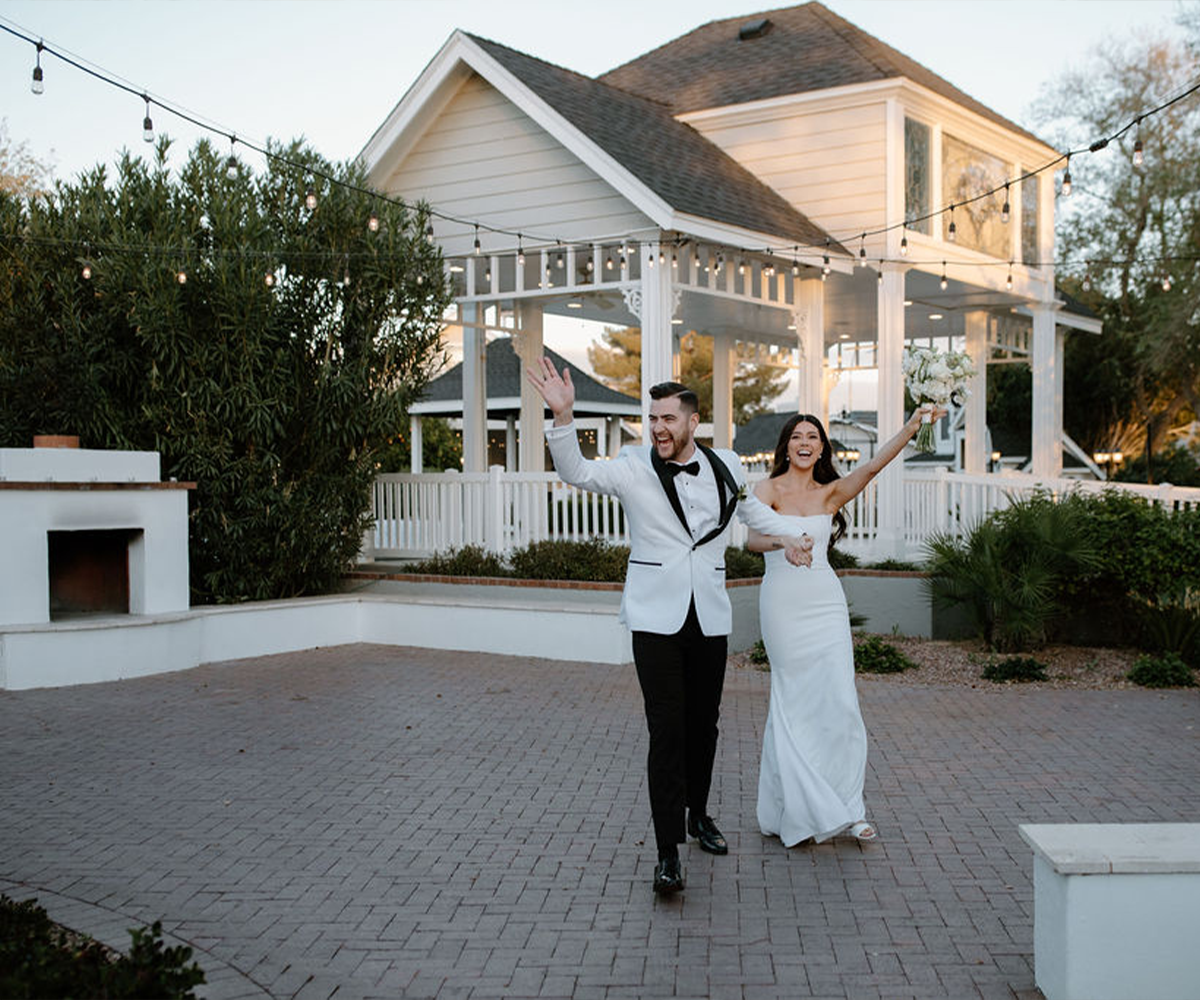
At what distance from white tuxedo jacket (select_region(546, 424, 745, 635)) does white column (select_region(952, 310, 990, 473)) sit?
52.1ft

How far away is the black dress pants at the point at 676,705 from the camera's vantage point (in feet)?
17.4

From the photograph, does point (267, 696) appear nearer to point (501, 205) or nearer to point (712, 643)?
point (712, 643)

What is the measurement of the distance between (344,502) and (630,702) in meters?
5.01

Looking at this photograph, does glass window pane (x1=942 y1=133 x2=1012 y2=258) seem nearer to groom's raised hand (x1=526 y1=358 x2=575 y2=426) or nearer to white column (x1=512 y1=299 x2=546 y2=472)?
white column (x1=512 y1=299 x2=546 y2=472)

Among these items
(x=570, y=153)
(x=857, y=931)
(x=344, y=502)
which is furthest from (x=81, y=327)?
(x=857, y=931)

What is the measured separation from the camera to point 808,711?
5953 millimetres

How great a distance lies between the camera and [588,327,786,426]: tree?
55750 mm

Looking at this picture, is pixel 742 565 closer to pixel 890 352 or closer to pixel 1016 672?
pixel 1016 672

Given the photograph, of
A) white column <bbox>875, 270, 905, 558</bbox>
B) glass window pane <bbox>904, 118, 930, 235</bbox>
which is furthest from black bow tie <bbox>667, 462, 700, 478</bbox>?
glass window pane <bbox>904, 118, 930, 235</bbox>

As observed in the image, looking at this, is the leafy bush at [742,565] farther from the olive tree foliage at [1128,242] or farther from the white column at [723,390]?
the olive tree foliage at [1128,242]

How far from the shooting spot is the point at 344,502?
13.7m

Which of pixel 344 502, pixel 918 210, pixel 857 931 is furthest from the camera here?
pixel 918 210

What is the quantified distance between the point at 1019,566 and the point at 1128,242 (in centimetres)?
2388

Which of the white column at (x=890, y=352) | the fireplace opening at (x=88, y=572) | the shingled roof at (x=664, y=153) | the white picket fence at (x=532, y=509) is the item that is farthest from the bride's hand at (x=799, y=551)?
the white column at (x=890, y=352)
